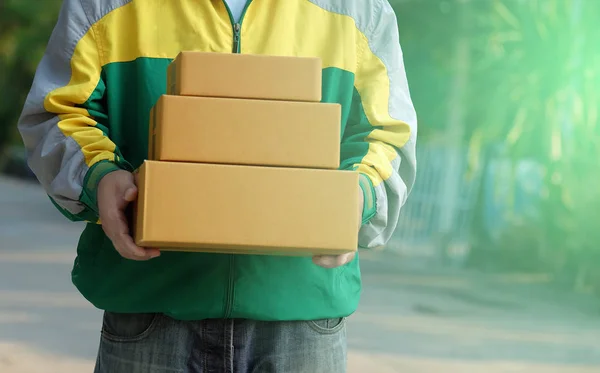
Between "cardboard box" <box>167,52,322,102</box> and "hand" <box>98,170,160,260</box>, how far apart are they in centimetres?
11

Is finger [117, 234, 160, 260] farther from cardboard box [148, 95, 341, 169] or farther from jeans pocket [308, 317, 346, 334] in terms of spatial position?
jeans pocket [308, 317, 346, 334]

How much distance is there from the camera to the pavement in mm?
3676

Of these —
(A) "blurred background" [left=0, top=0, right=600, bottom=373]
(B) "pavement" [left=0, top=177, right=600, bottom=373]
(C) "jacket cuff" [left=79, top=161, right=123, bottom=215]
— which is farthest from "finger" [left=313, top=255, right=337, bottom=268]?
(A) "blurred background" [left=0, top=0, right=600, bottom=373]

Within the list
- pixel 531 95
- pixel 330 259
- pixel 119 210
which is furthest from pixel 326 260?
pixel 531 95

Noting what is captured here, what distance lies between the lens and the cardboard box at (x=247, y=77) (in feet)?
2.79

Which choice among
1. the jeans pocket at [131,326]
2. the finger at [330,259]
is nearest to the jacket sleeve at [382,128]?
the finger at [330,259]

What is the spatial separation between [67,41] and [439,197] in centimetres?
616

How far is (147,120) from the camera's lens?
1.02 meters

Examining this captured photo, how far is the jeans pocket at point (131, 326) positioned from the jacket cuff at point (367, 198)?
0.27 m

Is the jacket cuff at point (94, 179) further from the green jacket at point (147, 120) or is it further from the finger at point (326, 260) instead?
the finger at point (326, 260)

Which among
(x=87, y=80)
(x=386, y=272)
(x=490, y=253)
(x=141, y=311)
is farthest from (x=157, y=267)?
(x=490, y=253)

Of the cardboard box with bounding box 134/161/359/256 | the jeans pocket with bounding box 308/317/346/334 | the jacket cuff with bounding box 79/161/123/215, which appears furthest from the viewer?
the jeans pocket with bounding box 308/317/346/334

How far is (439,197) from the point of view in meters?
7.00

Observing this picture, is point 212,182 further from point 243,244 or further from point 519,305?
point 519,305
